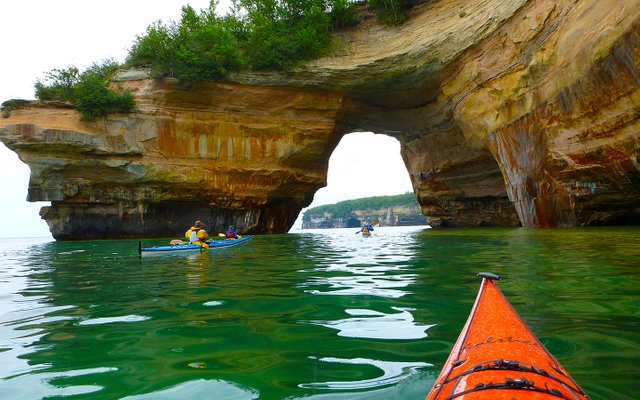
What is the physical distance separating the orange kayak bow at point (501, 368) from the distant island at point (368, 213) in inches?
4165

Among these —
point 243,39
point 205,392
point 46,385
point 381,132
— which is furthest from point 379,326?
point 381,132

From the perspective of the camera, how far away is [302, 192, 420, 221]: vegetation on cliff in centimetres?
11081

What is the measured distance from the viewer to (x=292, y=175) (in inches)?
1064

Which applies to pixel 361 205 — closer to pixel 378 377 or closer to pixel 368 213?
pixel 368 213

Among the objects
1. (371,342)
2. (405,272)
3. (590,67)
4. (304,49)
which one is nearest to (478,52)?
(590,67)

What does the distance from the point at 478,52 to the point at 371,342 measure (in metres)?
19.3

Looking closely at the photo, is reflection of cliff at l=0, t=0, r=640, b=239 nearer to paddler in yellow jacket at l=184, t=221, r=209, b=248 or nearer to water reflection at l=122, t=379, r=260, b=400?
paddler in yellow jacket at l=184, t=221, r=209, b=248

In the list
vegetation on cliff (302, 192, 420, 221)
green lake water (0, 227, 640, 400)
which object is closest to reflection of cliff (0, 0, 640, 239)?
green lake water (0, 227, 640, 400)

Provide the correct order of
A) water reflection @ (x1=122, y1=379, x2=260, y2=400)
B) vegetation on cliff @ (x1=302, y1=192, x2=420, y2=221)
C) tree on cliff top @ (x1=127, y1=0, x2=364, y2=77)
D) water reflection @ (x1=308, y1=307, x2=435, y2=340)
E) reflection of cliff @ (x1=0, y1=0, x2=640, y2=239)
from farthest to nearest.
A: vegetation on cliff @ (x1=302, y1=192, x2=420, y2=221), tree on cliff top @ (x1=127, y1=0, x2=364, y2=77), reflection of cliff @ (x1=0, y1=0, x2=640, y2=239), water reflection @ (x1=308, y1=307, x2=435, y2=340), water reflection @ (x1=122, y1=379, x2=260, y2=400)

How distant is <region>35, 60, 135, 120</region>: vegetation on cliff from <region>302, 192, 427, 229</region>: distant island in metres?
89.4

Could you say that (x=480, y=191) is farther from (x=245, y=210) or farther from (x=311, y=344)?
(x=311, y=344)

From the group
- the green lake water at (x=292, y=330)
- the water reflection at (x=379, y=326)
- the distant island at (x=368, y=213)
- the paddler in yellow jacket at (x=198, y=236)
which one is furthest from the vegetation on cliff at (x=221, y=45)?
the distant island at (x=368, y=213)

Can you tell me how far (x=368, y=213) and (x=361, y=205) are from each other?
3.34 meters

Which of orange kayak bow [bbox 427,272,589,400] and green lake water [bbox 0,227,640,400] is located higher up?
orange kayak bow [bbox 427,272,589,400]
